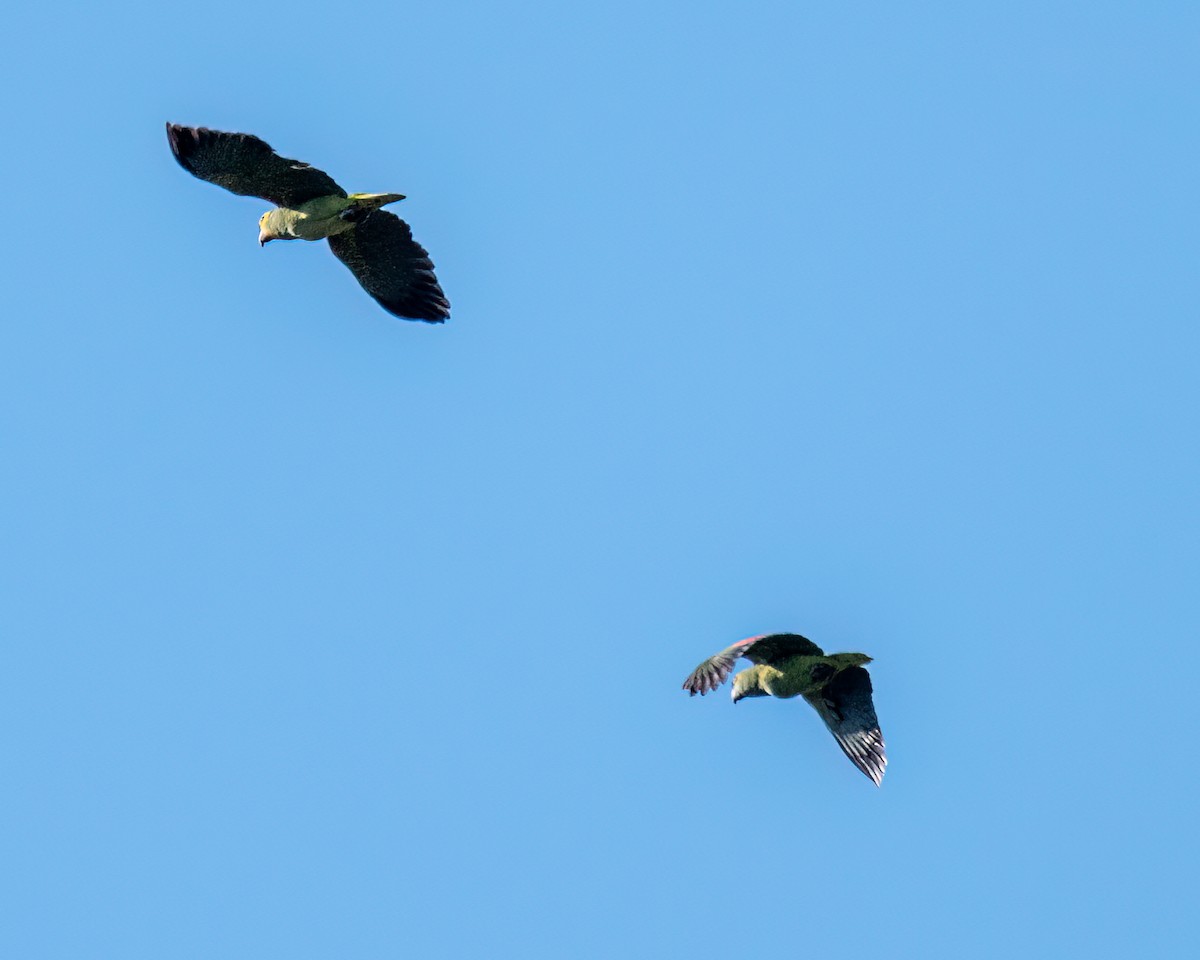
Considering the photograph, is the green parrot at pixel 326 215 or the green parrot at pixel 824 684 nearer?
the green parrot at pixel 326 215

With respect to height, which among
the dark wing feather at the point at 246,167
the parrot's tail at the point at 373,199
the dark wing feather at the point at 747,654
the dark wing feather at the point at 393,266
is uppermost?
the dark wing feather at the point at 393,266

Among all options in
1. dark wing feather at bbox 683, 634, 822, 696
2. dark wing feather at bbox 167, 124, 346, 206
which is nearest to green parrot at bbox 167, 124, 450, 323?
dark wing feather at bbox 167, 124, 346, 206

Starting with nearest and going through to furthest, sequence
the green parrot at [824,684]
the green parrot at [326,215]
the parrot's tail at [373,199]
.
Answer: the green parrot at [326,215]
the parrot's tail at [373,199]
the green parrot at [824,684]

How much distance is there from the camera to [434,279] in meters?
23.5

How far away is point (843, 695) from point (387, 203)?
23.2ft

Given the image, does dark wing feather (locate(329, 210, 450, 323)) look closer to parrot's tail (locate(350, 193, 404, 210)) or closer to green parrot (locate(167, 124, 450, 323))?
green parrot (locate(167, 124, 450, 323))

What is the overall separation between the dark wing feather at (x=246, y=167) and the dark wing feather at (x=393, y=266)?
0.98m

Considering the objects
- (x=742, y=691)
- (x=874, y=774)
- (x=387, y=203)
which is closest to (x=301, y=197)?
(x=387, y=203)

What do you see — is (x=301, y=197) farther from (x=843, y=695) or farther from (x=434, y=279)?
(x=843, y=695)

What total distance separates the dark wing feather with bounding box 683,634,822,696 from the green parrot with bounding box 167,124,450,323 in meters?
5.04

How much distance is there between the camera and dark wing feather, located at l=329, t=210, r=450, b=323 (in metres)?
23.0

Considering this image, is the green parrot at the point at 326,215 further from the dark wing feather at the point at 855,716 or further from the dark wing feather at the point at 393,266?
the dark wing feather at the point at 855,716

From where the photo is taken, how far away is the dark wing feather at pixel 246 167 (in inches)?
830

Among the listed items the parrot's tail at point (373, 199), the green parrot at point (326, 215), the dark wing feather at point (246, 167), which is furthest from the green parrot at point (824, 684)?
the dark wing feather at point (246, 167)
